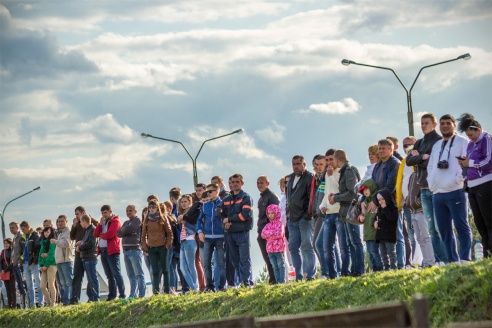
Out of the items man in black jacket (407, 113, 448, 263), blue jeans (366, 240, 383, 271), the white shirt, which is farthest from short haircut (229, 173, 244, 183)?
the white shirt

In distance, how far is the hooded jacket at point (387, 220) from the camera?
16.3 metres

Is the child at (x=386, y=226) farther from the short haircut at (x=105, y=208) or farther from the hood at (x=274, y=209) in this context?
the short haircut at (x=105, y=208)

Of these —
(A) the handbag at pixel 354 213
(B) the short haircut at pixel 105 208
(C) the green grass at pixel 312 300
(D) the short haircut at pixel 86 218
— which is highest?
(B) the short haircut at pixel 105 208

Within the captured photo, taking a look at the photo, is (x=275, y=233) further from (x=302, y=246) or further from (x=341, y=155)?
(x=341, y=155)

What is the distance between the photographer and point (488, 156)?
1414 centimetres

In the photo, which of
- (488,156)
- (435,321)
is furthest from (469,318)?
(488,156)

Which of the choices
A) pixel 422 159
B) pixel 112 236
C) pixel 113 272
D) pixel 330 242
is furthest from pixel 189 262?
pixel 422 159

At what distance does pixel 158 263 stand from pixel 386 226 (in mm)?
7498

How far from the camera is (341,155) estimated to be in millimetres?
17609

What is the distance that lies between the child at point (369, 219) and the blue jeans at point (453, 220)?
1693 millimetres

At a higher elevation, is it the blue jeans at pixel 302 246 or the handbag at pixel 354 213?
the handbag at pixel 354 213

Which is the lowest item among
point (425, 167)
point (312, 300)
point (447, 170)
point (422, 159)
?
point (312, 300)

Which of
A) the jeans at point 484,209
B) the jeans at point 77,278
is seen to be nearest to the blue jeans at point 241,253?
the jeans at point 77,278

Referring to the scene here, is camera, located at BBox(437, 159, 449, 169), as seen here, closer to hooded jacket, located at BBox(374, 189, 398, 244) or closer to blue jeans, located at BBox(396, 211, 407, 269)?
hooded jacket, located at BBox(374, 189, 398, 244)
